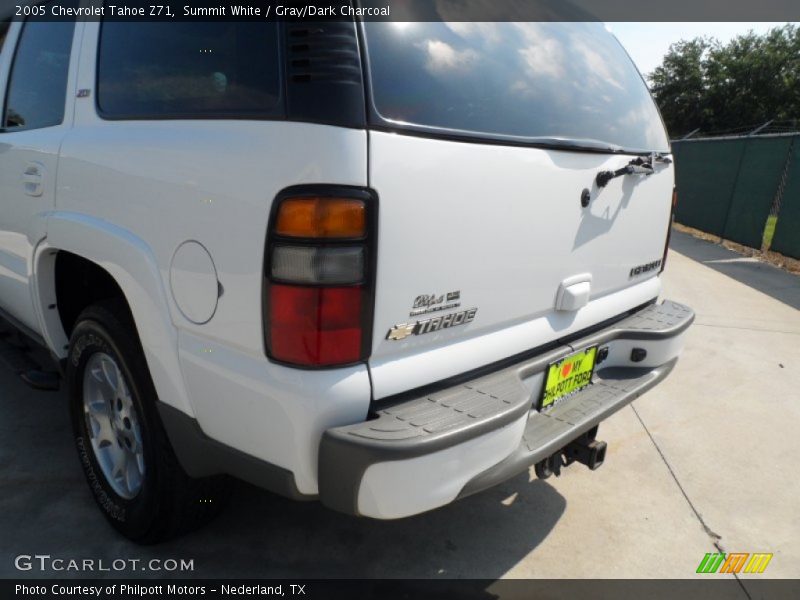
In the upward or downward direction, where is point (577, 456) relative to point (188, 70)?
downward

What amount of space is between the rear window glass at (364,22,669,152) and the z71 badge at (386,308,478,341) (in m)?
0.54

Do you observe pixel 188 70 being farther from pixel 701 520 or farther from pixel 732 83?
pixel 732 83

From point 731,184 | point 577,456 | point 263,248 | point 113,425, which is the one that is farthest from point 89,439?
point 731,184

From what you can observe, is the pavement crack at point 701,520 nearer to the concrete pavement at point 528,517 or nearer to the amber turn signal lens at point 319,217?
the concrete pavement at point 528,517

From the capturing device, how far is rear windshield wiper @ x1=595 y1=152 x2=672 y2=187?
218 centimetres

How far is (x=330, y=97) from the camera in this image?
Result: 57.9 inches

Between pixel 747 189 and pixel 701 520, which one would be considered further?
pixel 747 189

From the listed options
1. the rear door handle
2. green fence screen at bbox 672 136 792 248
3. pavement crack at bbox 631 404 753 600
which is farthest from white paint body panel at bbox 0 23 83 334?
green fence screen at bbox 672 136 792 248

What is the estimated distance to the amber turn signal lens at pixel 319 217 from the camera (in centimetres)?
146

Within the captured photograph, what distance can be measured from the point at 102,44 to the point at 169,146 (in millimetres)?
748

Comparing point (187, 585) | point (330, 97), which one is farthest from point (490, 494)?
point (330, 97)

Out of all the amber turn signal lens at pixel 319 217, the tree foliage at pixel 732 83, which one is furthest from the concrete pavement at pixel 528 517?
the tree foliage at pixel 732 83

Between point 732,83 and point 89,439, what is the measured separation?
142 ft

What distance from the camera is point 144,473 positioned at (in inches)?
82.1
